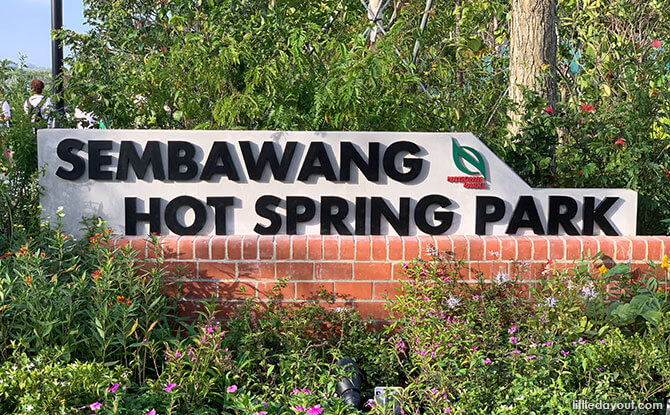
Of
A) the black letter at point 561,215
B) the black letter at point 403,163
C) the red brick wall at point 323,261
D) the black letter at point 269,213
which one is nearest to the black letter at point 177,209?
the red brick wall at point 323,261

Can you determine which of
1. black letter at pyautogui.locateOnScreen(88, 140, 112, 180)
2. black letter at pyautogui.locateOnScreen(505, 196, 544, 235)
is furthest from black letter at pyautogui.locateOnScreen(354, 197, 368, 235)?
black letter at pyautogui.locateOnScreen(88, 140, 112, 180)

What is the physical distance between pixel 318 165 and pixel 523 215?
1.43 m

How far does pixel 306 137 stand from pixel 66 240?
1.65m

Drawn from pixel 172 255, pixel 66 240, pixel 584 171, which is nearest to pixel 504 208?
pixel 584 171

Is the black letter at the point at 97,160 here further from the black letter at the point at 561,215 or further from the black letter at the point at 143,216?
the black letter at the point at 561,215

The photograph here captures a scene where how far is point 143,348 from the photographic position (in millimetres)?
3900

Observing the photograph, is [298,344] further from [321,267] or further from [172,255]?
[172,255]

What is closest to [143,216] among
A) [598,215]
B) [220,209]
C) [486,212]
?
[220,209]

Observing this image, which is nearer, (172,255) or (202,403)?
(202,403)

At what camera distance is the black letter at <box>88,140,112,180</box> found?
15.1 feet

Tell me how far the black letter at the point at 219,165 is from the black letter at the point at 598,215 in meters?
2.37

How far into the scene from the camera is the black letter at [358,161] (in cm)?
463

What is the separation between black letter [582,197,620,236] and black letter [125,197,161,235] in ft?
9.44

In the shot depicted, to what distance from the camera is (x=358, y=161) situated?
183 inches
